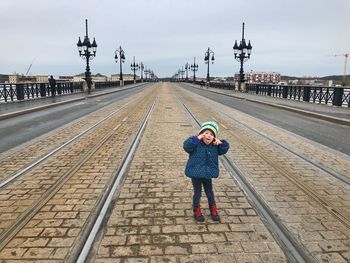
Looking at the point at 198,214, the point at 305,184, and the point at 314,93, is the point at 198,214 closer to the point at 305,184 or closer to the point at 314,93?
the point at 305,184

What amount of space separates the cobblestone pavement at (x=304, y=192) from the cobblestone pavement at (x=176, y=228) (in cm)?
46

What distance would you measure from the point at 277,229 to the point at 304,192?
159 centimetres

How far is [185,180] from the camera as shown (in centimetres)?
582

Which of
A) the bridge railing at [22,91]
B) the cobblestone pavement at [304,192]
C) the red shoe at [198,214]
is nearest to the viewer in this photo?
the cobblestone pavement at [304,192]

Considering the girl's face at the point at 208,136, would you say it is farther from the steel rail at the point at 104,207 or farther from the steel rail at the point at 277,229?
the steel rail at the point at 104,207

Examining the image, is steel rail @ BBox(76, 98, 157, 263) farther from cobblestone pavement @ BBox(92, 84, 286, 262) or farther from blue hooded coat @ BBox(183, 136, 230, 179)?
blue hooded coat @ BBox(183, 136, 230, 179)

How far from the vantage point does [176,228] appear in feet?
12.9

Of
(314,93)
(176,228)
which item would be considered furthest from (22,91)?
(176,228)

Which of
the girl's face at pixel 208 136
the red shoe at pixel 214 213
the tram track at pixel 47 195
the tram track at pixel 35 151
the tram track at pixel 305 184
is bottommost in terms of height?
the tram track at pixel 305 184

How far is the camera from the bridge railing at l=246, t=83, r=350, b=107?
2089cm

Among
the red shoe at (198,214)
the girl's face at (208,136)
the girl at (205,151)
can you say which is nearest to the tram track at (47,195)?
the red shoe at (198,214)

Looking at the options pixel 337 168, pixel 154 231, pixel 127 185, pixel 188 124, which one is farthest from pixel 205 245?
pixel 188 124

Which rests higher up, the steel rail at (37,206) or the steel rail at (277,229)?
the steel rail at (37,206)

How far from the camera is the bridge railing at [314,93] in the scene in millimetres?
20891
